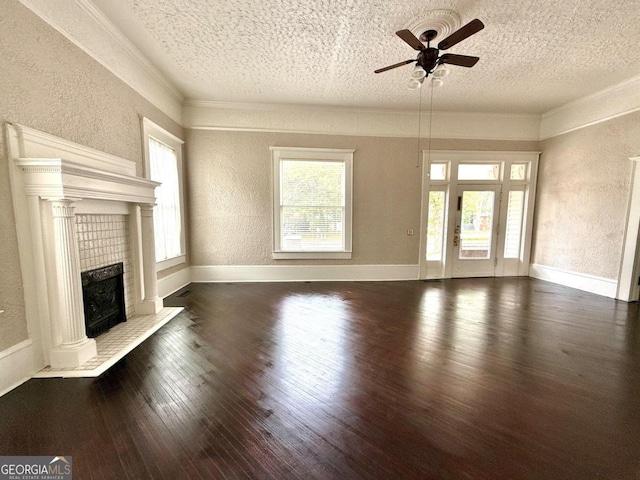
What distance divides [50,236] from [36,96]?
44.6 inches


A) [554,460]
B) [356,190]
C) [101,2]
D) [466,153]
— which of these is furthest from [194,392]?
[466,153]

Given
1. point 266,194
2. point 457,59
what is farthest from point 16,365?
point 457,59

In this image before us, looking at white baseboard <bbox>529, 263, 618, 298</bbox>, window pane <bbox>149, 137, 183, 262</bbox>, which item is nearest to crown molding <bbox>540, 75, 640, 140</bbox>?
white baseboard <bbox>529, 263, 618, 298</bbox>

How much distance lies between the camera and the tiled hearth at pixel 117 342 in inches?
83.4

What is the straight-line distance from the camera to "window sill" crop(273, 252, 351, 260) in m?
5.11

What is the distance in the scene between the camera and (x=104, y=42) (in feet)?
8.92

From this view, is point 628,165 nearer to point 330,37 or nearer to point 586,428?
point 586,428

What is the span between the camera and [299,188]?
16.5 feet

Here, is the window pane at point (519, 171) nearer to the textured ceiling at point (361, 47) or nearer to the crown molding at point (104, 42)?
the textured ceiling at point (361, 47)

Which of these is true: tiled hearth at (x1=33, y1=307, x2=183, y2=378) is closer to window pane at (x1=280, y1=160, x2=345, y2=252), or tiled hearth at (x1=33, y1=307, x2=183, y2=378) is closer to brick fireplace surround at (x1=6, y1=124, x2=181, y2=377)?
brick fireplace surround at (x1=6, y1=124, x2=181, y2=377)

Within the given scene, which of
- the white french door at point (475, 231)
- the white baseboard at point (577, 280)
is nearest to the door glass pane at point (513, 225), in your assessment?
the white french door at point (475, 231)

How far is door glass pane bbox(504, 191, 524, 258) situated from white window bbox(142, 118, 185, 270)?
21.7ft

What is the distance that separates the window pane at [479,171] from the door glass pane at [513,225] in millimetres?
589

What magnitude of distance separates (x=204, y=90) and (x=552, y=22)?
15.2 feet
